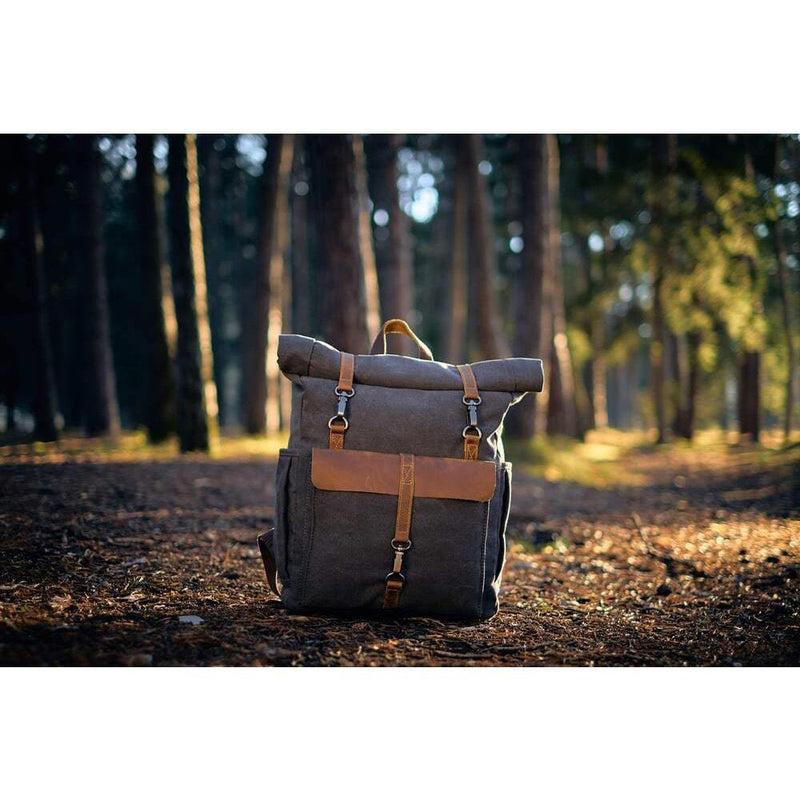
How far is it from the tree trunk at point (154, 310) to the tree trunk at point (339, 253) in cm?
321

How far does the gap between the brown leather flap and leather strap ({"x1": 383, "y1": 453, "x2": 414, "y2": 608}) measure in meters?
0.02

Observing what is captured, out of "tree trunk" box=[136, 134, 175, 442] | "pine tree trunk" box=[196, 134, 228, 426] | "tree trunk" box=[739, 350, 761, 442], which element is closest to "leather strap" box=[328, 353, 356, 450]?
"tree trunk" box=[136, 134, 175, 442]

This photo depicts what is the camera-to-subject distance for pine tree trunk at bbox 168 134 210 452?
313 inches

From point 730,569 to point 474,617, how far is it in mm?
2029

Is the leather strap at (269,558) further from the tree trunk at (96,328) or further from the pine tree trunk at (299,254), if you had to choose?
the pine tree trunk at (299,254)

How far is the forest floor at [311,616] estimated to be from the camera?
262 centimetres

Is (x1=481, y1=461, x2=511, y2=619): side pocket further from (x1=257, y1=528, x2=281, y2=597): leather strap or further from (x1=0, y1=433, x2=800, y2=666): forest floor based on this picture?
(x1=257, y1=528, x2=281, y2=597): leather strap

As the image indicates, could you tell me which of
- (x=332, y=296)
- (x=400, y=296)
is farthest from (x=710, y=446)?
(x=332, y=296)

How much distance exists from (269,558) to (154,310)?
6.91 m

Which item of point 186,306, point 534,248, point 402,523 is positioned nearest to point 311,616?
point 402,523

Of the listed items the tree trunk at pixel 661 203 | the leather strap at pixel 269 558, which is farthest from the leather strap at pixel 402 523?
the tree trunk at pixel 661 203

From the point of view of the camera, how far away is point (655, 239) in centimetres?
1289

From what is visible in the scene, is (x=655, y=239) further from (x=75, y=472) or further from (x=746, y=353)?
(x=75, y=472)

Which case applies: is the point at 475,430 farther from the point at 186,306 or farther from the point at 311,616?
the point at 186,306
